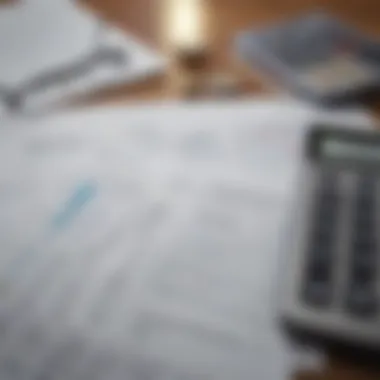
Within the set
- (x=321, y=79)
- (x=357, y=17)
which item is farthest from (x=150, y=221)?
(x=357, y=17)

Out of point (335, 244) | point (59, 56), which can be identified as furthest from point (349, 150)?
point (59, 56)

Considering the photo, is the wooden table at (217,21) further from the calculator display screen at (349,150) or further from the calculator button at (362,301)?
the calculator button at (362,301)

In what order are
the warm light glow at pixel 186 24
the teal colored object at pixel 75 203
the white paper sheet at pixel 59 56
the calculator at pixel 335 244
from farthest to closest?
1. the warm light glow at pixel 186 24
2. the white paper sheet at pixel 59 56
3. the teal colored object at pixel 75 203
4. the calculator at pixel 335 244

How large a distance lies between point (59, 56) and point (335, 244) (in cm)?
39

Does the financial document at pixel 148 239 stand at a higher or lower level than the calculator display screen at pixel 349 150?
lower

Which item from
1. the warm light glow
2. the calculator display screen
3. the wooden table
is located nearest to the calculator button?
the calculator display screen

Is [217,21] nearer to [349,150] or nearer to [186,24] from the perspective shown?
[186,24]

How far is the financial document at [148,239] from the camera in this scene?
1.81ft

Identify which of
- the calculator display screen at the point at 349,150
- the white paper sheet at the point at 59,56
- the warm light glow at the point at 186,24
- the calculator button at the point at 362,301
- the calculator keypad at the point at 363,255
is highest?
the warm light glow at the point at 186,24

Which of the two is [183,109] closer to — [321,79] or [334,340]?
[321,79]

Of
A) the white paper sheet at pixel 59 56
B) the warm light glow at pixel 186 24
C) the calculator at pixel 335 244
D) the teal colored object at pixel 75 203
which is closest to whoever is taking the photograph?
the calculator at pixel 335 244

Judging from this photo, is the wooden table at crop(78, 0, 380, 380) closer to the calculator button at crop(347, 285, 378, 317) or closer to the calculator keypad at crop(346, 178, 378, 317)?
the calculator keypad at crop(346, 178, 378, 317)

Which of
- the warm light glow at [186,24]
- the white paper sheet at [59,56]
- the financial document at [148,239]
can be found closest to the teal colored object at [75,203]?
the financial document at [148,239]

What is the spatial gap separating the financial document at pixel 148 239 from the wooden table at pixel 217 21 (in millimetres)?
46
